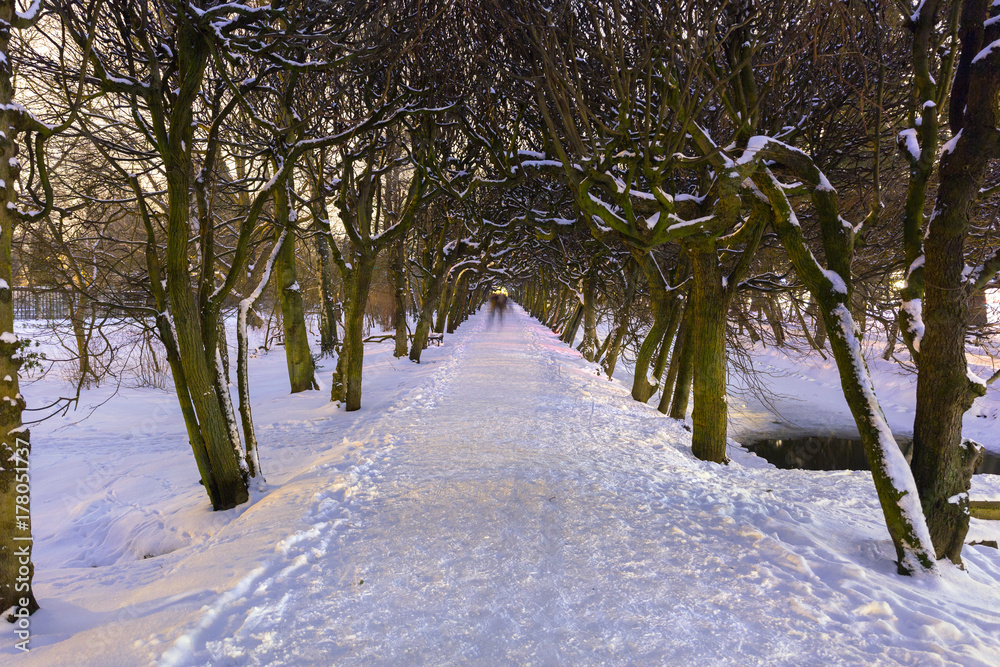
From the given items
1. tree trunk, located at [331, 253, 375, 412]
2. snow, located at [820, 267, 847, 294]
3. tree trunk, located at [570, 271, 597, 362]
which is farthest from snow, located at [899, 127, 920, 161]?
tree trunk, located at [570, 271, 597, 362]

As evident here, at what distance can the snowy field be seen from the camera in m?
2.71

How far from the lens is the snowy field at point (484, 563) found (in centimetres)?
271

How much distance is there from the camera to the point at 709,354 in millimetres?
6840

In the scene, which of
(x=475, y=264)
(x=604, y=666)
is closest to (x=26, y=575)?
(x=604, y=666)

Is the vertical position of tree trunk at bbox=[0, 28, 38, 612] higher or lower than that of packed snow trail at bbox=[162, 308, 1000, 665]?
higher

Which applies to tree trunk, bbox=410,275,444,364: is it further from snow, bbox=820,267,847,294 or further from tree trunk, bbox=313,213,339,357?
snow, bbox=820,267,847,294

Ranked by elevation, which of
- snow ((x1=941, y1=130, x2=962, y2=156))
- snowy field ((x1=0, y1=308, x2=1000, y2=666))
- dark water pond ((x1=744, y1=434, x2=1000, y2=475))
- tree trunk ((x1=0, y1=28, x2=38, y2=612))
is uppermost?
snow ((x1=941, y1=130, x2=962, y2=156))

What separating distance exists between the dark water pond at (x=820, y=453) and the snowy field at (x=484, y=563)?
6454 millimetres

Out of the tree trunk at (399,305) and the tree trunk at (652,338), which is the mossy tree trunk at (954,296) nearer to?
the tree trunk at (652,338)

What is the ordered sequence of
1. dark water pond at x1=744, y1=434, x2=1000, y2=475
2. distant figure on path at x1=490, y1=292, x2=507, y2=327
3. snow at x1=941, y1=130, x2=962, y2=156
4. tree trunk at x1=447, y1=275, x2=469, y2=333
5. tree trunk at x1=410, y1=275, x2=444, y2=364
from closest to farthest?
snow at x1=941, y1=130, x2=962, y2=156
dark water pond at x1=744, y1=434, x2=1000, y2=475
tree trunk at x1=410, y1=275, x2=444, y2=364
tree trunk at x1=447, y1=275, x2=469, y2=333
distant figure on path at x1=490, y1=292, x2=507, y2=327

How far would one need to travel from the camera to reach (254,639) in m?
2.69

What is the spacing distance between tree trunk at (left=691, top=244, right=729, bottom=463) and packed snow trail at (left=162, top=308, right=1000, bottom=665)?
1.04 m

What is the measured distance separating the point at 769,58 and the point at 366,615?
8.89 meters

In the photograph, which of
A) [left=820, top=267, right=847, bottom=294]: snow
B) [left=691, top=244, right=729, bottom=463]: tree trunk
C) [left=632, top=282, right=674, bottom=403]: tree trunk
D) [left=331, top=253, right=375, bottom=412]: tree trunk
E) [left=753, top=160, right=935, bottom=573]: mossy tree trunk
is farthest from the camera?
[left=632, top=282, right=674, bottom=403]: tree trunk
